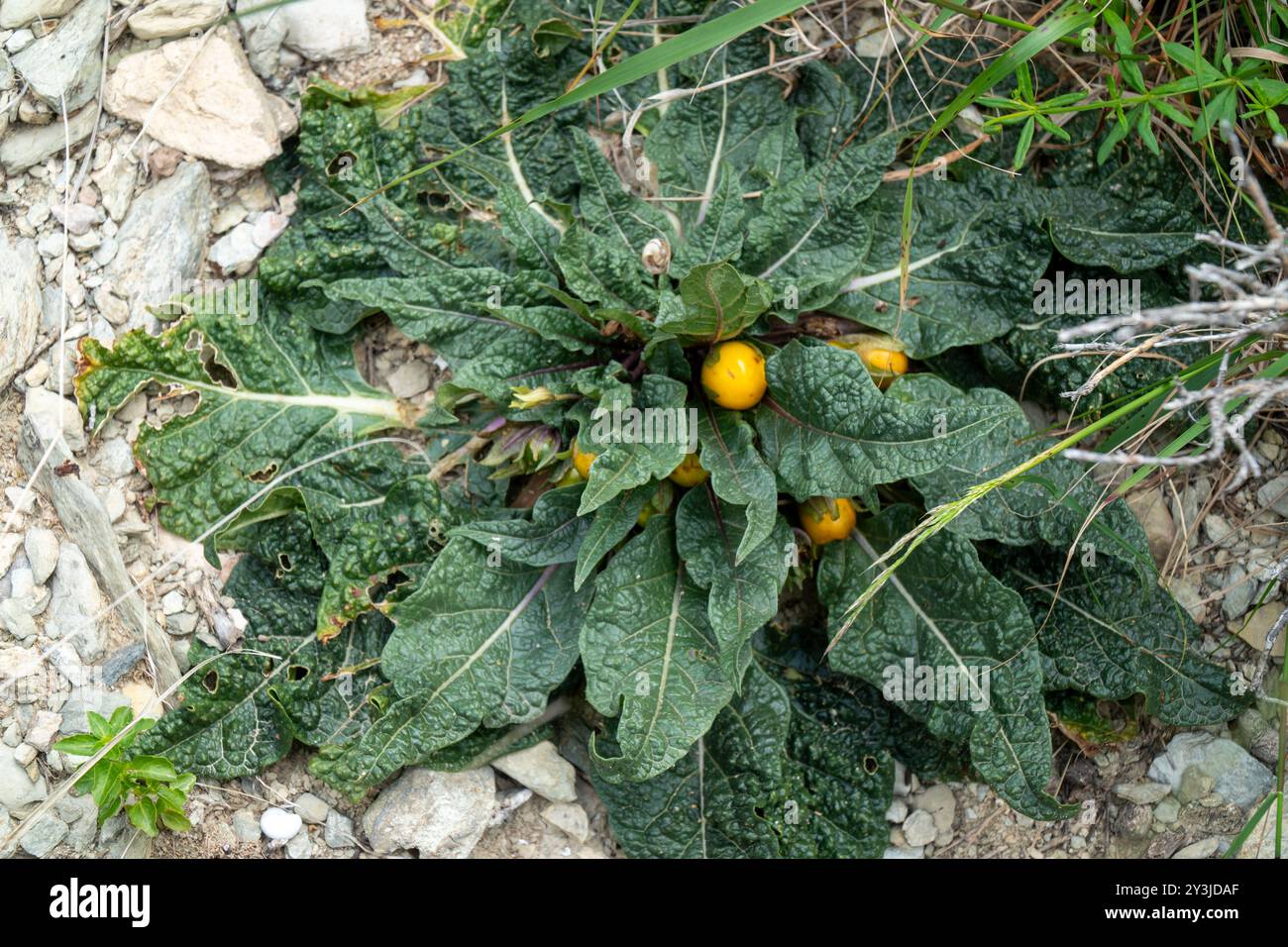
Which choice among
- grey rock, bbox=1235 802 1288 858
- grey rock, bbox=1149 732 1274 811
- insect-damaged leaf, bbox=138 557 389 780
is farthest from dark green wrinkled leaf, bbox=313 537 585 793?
grey rock, bbox=1235 802 1288 858

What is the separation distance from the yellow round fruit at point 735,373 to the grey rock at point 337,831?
171cm

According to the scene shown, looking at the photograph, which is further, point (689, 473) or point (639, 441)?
point (689, 473)

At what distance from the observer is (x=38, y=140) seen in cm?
368

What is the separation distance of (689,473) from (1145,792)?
67.5 inches

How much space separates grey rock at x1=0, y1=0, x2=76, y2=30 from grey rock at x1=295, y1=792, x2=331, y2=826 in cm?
258

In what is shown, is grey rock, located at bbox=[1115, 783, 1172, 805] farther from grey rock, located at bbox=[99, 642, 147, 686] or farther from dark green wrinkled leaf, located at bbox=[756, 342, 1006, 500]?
grey rock, located at bbox=[99, 642, 147, 686]

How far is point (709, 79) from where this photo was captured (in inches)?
148

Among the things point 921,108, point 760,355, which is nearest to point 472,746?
point 760,355

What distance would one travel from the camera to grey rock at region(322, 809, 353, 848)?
3.50m

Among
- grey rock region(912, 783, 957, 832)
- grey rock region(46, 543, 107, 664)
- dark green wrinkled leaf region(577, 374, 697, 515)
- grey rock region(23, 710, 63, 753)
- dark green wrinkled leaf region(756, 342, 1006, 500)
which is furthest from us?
grey rock region(912, 783, 957, 832)

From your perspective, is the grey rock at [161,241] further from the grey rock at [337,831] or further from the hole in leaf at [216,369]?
the grey rock at [337,831]

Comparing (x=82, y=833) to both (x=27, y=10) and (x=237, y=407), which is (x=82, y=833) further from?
(x=27, y=10)

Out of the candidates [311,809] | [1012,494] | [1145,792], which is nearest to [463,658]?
[311,809]

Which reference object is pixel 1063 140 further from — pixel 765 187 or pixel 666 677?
pixel 666 677
